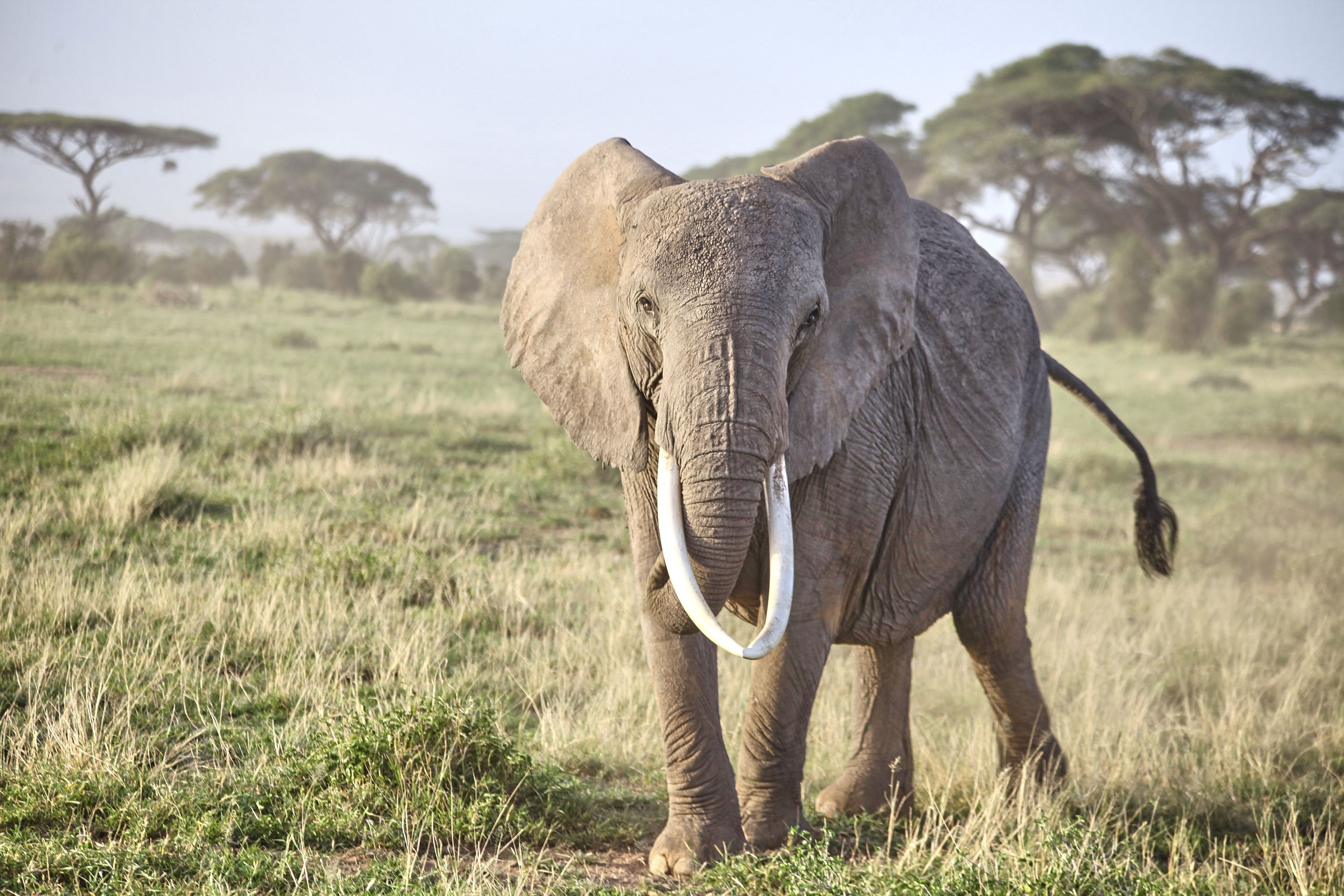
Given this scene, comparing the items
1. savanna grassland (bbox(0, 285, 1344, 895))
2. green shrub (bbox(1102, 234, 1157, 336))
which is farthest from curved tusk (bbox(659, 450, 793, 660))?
green shrub (bbox(1102, 234, 1157, 336))

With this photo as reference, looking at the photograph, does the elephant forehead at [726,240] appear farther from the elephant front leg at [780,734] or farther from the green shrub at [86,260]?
the green shrub at [86,260]

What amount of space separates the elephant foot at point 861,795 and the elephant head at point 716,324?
1.95m

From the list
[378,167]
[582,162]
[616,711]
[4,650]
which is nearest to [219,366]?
[4,650]

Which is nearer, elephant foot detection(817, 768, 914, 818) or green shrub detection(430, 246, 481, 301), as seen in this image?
elephant foot detection(817, 768, 914, 818)

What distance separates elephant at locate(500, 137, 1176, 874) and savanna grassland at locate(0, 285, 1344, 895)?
0.41 meters

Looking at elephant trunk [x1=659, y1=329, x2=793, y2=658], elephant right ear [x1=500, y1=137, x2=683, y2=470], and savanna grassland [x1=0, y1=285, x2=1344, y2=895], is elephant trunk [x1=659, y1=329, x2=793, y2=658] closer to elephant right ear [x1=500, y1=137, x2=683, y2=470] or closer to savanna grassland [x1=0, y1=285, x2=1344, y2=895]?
elephant right ear [x1=500, y1=137, x2=683, y2=470]

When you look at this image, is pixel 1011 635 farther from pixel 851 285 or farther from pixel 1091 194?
pixel 1091 194

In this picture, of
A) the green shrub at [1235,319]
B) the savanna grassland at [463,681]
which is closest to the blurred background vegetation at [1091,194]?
the green shrub at [1235,319]

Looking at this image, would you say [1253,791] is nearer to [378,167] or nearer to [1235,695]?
[1235,695]

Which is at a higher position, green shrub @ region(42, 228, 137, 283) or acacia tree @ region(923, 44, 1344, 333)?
acacia tree @ region(923, 44, 1344, 333)

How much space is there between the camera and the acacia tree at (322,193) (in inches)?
1626

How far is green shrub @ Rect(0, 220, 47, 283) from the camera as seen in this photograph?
16.9 meters

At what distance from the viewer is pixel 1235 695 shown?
6.60 m

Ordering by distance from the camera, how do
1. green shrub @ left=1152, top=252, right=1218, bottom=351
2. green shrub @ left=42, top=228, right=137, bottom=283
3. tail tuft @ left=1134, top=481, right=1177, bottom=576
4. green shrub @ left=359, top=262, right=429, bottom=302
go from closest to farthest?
tail tuft @ left=1134, top=481, right=1177, bottom=576 → green shrub @ left=42, top=228, right=137, bottom=283 → green shrub @ left=1152, top=252, right=1218, bottom=351 → green shrub @ left=359, top=262, right=429, bottom=302
